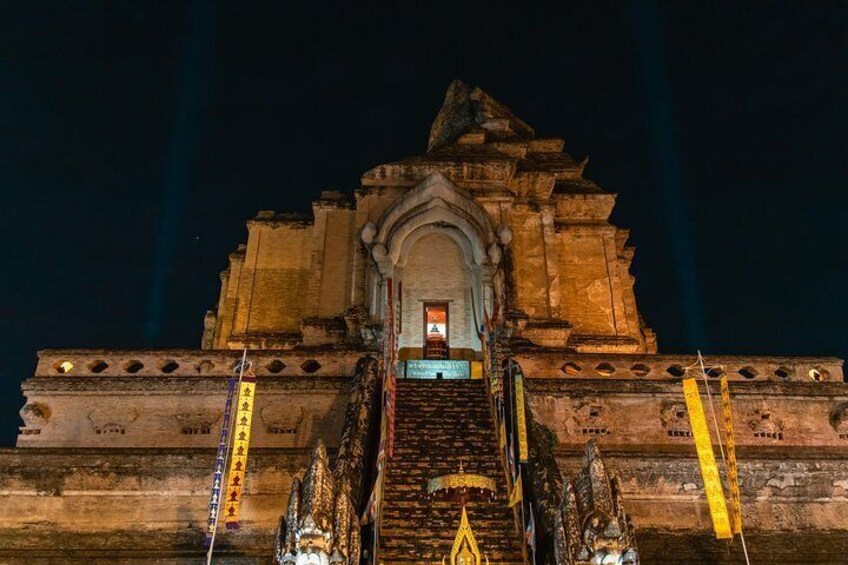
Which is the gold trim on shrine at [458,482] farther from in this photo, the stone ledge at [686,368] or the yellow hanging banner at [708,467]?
the stone ledge at [686,368]

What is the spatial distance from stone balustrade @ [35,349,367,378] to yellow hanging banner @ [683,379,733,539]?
26.1ft

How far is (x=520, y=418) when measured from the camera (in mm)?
13742

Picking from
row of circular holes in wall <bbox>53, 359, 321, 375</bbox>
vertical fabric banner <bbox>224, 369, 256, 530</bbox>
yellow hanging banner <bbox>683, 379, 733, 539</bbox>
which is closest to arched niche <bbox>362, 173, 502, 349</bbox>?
row of circular holes in wall <bbox>53, 359, 321, 375</bbox>

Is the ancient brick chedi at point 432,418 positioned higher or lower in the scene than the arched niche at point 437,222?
lower

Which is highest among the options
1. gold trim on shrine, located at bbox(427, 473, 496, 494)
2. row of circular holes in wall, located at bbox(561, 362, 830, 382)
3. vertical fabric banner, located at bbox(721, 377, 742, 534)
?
row of circular holes in wall, located at bbox(561, 362, 830, 382)

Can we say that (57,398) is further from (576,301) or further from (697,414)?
(576,301)

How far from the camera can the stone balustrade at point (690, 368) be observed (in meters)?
17.2

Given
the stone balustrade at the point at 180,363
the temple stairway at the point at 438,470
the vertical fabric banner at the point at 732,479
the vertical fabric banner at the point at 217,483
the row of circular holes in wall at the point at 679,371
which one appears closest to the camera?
the temple stairway at the point at 438,470

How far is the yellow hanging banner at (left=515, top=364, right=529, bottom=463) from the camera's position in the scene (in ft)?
42.9

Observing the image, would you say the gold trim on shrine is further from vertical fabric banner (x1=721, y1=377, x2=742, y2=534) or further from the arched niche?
the arched niche

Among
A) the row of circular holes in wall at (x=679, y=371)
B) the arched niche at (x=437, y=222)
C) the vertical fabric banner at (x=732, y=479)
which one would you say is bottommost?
the vertical fabric banner at (x=732, y=479)

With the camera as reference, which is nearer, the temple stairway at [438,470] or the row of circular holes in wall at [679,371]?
the temple stairway at [438,470]

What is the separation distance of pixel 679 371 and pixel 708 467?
4.39 meters

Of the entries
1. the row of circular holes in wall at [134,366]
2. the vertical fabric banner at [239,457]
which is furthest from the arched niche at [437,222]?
the vertical fabric banner at [239,457]
